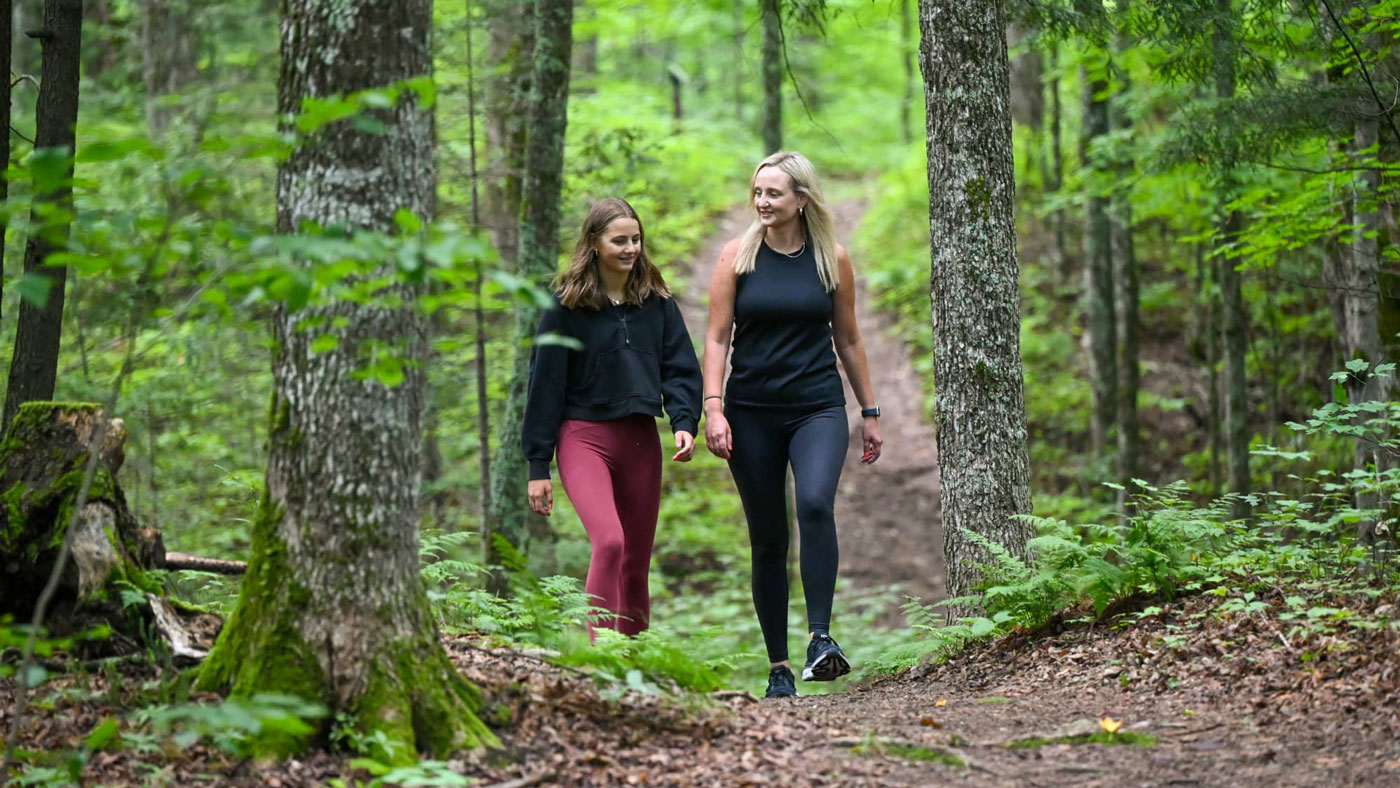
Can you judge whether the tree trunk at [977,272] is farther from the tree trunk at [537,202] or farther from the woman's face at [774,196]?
the tree trunk at [537,202]

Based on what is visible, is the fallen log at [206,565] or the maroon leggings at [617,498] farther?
the maroon leggings at [617,498]

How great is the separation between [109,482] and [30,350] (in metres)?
1.90

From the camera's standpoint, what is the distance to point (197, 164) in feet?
9.49

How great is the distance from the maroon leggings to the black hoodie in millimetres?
92

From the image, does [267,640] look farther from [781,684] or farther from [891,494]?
[891,494]

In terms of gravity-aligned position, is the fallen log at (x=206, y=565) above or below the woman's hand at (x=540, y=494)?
below

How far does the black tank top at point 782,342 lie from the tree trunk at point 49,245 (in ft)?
11.4

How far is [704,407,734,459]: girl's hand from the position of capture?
18.5ft

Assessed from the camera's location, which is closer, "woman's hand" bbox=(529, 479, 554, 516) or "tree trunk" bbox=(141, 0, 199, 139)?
"woman's hand" bbox=(529, 479, 554, 516)

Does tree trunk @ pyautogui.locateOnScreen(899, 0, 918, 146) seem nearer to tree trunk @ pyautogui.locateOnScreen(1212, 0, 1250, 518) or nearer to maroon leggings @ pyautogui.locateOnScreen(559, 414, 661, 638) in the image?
tree trunk @ pyautogui.locateOnScreen(1212, 0, 1250, 518)

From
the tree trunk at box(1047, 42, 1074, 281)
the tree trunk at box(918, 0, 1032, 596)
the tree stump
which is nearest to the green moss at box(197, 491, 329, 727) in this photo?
the tree stump

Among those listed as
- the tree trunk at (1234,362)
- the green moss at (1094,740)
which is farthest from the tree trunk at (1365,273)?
the green moss at (1094,740)

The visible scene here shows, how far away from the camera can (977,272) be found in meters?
5.98

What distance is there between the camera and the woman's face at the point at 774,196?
5688 mm
